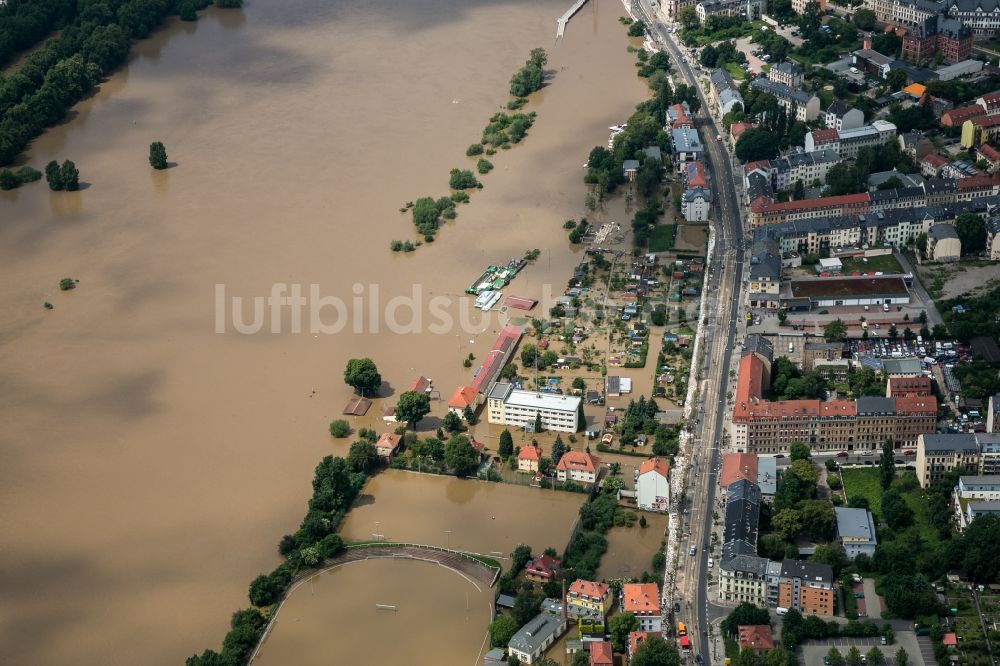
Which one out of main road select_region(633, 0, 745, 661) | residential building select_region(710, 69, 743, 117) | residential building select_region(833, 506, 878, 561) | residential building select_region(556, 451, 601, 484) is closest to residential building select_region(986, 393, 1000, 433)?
residential building select_region(833, 506, 878, 561)

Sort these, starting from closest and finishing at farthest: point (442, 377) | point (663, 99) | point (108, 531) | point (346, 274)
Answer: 1. point (108, 531)
2. point (442, 377)
3. point (346, 274)
4. point (663, 99)

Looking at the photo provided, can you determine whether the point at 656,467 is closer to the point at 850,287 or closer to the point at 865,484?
the point at 865,484

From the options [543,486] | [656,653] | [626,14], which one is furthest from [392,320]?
[626,14]

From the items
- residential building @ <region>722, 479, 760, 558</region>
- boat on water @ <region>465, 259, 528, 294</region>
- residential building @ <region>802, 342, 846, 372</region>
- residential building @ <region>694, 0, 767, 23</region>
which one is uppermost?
residential building @ <region>694, 0, 767, 23</region>

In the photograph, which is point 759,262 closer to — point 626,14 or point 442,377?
point 442,377

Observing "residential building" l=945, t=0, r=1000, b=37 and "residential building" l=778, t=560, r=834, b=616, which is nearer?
"residential building" l=778, t=560, r=834, b=616

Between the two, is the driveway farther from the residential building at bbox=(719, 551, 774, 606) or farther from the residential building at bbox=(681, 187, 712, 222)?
the residential building at bbox=(681, 187, 712, 222)

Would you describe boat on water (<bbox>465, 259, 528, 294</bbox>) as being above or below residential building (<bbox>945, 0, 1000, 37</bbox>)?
below

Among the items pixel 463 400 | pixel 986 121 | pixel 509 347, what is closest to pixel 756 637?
pixel 463 400

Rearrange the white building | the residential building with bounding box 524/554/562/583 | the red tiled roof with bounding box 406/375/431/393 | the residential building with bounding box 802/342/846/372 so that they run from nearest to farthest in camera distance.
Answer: the residential building with bounding box 524/554/562/583, the white building, the red tiled roof with bounding box 406/375/431/393, the residential building with bounding box 802/342/846/372
